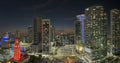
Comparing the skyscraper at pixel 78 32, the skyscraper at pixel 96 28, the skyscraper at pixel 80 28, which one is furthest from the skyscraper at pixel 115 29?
the skyscraper at pixel 78 32

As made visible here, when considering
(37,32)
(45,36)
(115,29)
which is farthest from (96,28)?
(37,32)

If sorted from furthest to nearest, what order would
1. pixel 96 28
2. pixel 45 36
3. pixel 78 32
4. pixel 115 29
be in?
pixel 78 32 → pixel 45 36 → pixel 96 28 → pixel 115 29

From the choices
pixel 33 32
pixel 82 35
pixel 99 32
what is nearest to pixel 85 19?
pixel 82 35

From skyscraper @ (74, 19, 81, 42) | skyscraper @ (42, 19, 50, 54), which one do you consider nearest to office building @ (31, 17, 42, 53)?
skyscraper @ (42, 19, 50, 54)

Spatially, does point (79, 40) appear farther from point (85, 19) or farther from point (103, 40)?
point (103, 40)

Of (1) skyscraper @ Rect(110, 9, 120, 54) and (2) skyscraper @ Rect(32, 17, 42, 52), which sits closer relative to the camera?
(1) skyscraper @ Rect(110, 9, 120, 54)

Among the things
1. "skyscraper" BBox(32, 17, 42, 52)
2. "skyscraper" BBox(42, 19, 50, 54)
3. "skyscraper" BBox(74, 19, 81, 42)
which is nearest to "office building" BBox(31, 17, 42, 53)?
"skyscraper" BBox(32, 17, 42, 52)

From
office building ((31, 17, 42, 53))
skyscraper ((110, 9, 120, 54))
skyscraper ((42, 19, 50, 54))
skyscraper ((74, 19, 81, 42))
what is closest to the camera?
skyscraper ((110, 9, 120, 54))

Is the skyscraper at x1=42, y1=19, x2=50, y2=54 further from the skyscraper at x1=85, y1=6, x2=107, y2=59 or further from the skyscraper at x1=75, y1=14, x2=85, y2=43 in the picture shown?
the skyscraper at x1=85, y1=6, x2=107, y2=59

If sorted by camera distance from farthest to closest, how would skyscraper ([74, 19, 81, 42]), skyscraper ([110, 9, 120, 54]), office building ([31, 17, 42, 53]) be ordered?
skyscraper ([74, 19, 81, 42]) → office building ([31, 17, 42, 53]) → skyscraper ([110, 9, 120, 54])

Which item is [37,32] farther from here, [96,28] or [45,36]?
[96,28]
